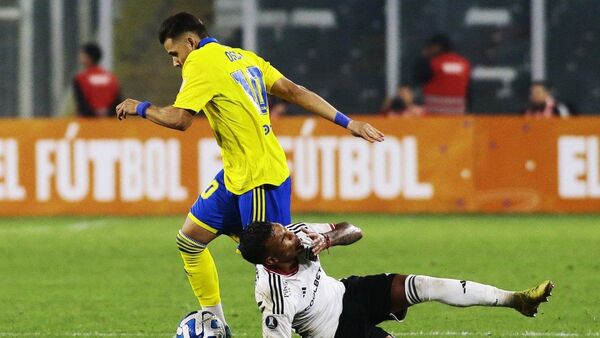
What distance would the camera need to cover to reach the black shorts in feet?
23.9

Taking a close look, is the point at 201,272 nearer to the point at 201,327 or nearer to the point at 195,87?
the point at 201,327

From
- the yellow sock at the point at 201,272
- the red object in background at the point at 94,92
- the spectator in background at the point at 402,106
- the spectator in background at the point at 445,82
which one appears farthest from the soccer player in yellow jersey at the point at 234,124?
the red object in background at the point at 94,92

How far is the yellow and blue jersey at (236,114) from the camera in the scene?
312 inches

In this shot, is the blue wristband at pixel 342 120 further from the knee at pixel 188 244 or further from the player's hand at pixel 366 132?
the knee at pixel 188 244

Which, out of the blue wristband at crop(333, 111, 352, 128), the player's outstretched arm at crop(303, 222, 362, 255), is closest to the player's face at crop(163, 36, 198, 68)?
the blue wristband at crop(333, 111, 352, 128)

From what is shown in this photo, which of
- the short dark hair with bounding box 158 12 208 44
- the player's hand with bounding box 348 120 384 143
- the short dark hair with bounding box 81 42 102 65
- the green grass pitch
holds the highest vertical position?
the short dark hair with bounding box 81 42 102 65

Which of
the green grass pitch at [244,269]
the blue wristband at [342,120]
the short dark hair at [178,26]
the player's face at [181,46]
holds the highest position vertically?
the short dark hair at [178,26]

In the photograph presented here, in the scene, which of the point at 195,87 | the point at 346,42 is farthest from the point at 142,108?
the point at 346,42

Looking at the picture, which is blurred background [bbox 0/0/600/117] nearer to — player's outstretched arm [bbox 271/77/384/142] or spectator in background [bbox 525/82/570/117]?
spectator in background [bbox 525/82/570/117]

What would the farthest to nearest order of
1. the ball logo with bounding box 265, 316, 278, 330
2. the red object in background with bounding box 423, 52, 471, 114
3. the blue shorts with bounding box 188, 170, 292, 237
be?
the red object in background with bounding box 423, 52, 471, 114
the blue shorts with bounding box 188, 170, 292, 237
the ball logo with bounding box 265, 316, 278, 330

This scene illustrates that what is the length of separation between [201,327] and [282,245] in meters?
0.99

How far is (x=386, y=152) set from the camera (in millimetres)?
17422

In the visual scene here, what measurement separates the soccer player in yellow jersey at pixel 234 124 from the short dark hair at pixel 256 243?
34.8 inches

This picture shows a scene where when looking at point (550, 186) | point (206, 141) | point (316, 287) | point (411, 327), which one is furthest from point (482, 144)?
point (316, 287)
